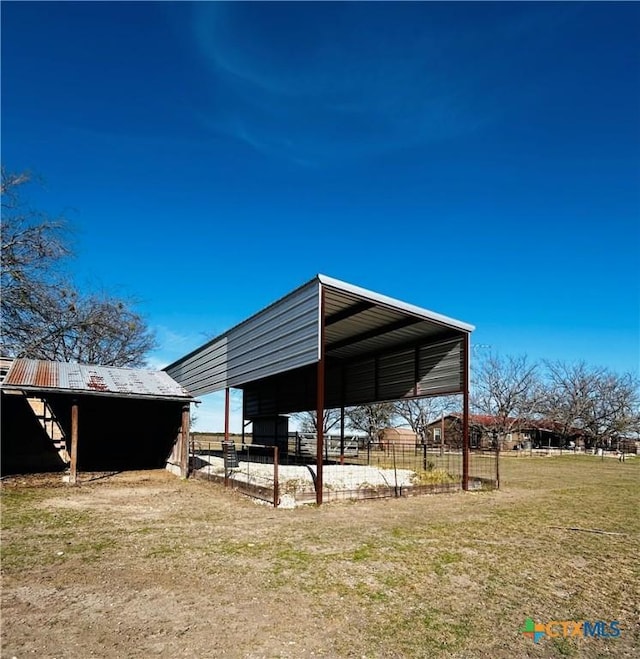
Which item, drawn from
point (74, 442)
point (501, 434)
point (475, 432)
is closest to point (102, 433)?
point (74, 442)

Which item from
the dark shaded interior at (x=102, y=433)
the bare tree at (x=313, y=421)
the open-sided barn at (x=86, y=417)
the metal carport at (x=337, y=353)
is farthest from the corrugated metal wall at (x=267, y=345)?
the bare tree at (x=313, y=421)

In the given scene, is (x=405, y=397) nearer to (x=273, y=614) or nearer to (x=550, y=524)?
(x=550, y=524)

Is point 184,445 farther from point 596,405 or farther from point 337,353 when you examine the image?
point 596,405

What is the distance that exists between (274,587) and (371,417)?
137 ft

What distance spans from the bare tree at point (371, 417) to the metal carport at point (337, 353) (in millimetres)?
25066

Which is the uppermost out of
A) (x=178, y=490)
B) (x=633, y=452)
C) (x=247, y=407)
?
(x=247, y=407)

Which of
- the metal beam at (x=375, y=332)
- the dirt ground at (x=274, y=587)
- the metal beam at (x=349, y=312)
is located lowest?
the dirt ground at (x=274, y=587)

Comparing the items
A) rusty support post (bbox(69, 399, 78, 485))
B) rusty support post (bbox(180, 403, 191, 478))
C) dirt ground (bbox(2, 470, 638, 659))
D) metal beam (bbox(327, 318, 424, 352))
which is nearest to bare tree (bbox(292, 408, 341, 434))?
metal beam (bbox(327, 318, 424, 352))

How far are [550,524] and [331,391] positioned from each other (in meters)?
13.0

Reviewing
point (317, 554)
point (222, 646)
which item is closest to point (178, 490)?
point (317, 554)

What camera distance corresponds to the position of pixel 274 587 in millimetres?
4871

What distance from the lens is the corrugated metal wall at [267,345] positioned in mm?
10422

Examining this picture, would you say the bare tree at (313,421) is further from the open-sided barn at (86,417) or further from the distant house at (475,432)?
the open-sided barn at (86,417)

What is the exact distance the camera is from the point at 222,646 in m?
3.57
